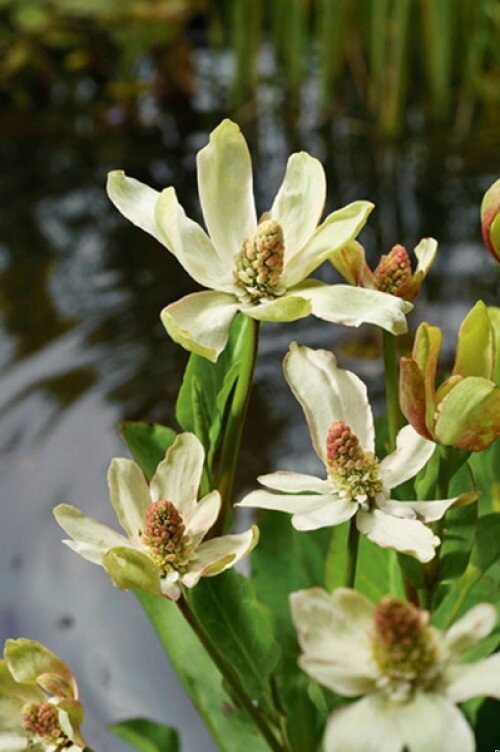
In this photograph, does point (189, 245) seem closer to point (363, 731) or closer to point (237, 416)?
point (237, 416)

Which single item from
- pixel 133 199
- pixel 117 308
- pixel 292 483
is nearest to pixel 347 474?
pixel 292 483

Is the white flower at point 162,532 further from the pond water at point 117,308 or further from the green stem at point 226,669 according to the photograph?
the pond water at point 117,308

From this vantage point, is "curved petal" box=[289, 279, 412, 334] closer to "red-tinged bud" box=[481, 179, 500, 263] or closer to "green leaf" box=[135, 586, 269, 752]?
"red-tinged bud" box=[481, 179, 500, 263]

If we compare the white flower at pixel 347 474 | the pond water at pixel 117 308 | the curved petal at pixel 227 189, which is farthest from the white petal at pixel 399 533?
the pond water at pixel 117 308

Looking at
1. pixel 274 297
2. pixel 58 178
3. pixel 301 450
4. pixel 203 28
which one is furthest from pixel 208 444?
pixel 203 28

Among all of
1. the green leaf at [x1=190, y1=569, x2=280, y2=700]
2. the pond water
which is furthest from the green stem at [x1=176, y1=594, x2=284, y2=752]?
the pond water

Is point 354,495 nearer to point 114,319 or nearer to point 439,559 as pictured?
point 439,559

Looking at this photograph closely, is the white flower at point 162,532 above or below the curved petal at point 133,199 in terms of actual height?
below
